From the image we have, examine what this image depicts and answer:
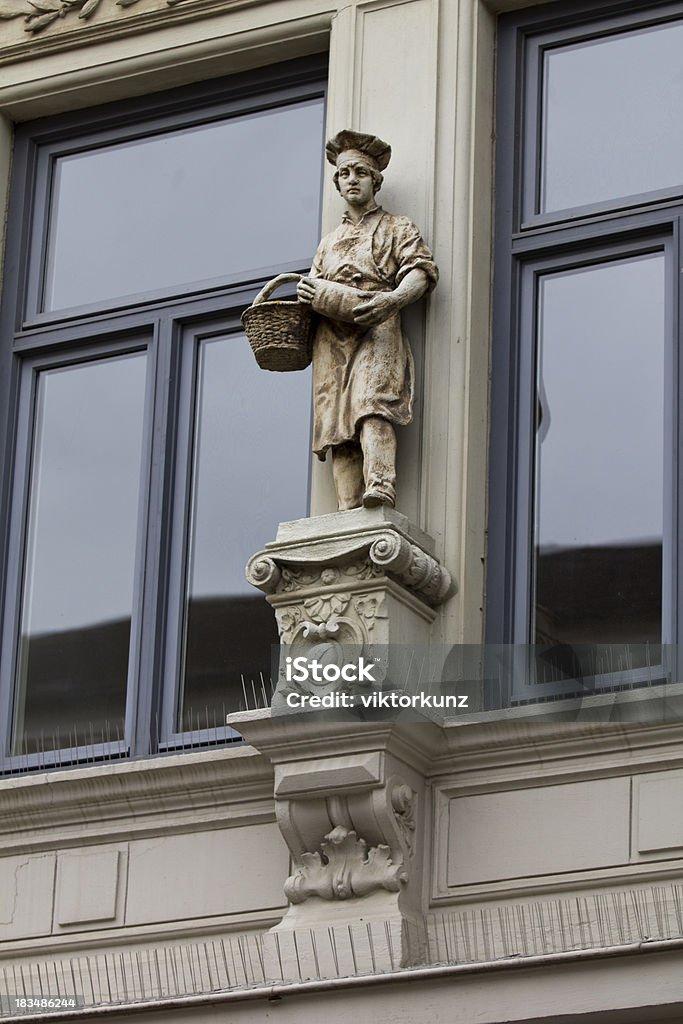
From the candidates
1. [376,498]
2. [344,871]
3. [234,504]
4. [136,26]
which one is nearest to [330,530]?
[376,498]

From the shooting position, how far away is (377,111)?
35.7ft

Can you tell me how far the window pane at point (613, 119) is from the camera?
1058cm

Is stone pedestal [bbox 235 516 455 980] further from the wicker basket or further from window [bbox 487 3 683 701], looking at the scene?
the wicker basket

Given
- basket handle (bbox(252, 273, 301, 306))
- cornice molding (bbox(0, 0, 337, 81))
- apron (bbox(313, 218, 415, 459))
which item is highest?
cornice molding (bbox(0, 0, 337, 81))

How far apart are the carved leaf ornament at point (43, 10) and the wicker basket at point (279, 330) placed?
2.26 metres

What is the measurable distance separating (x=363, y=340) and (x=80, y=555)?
1.78 metres

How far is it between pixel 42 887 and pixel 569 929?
2.28 meters

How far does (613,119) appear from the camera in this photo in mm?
10742

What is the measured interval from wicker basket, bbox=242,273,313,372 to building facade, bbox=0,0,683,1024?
1.55 feet

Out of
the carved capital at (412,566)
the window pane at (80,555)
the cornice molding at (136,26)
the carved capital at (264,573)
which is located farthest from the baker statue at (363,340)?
the window pane at (80,555)

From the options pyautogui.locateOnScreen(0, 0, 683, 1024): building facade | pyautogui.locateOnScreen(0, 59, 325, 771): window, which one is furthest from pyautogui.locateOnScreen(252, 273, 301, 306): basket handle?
pyautogui.locateOnScreen(0, 59, 325, 771): window

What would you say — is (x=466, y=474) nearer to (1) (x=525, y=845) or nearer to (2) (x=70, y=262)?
(1) (x=525, y=845)

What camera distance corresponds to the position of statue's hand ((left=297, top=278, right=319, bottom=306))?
10211mm

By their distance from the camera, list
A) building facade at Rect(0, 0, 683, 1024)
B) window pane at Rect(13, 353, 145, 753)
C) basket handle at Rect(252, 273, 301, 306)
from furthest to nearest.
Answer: window pane at Rect(13, 353, 145, 753) < basket handle at Rect(252, 273, 301, 306) < building facade at Rect(0, 0, 683, 1024)
